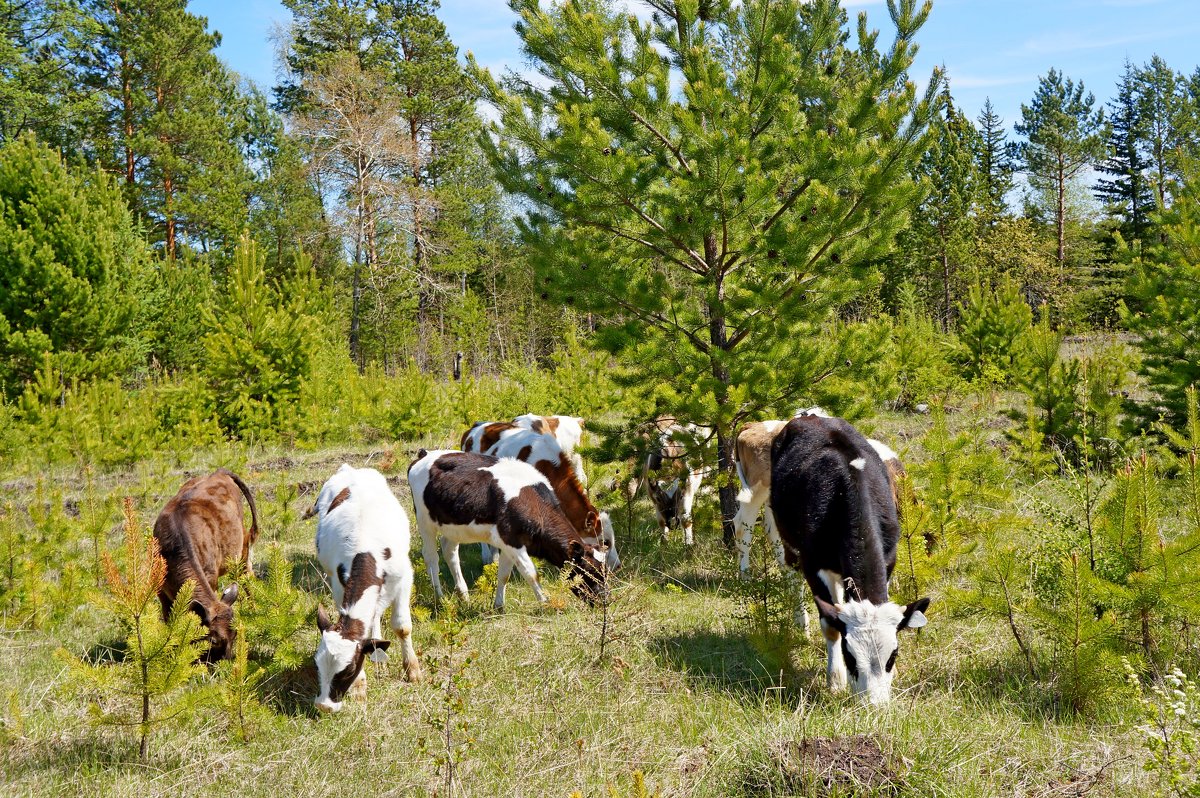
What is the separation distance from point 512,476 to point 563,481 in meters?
0.80

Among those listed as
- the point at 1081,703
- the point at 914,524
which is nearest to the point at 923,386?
the point at 914,524

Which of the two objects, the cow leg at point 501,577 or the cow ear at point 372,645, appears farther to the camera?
the cow leg at point 501,577

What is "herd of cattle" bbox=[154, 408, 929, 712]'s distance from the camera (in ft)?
15.5

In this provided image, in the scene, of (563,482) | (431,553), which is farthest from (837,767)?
(431,553)

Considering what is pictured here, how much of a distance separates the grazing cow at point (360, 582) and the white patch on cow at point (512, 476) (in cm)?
108

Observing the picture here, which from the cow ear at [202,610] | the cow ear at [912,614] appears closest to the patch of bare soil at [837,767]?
the cow ear at [912,614]

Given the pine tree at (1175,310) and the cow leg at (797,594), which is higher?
the pine tree at (1175,310)

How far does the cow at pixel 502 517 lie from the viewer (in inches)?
269

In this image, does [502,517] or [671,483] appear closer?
[502,517]

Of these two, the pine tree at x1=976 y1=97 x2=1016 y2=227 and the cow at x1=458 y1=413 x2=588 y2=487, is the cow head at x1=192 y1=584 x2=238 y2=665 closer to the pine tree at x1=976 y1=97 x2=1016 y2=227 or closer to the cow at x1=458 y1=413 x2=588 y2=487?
the cow at x1=458 y1=413 x2=588 y2=487

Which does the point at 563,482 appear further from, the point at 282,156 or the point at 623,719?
the point at 282,156

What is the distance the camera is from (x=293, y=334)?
15.7 meters

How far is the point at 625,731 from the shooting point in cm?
431

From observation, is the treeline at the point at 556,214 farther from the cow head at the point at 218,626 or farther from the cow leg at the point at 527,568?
the cow head at the point at 218,626
